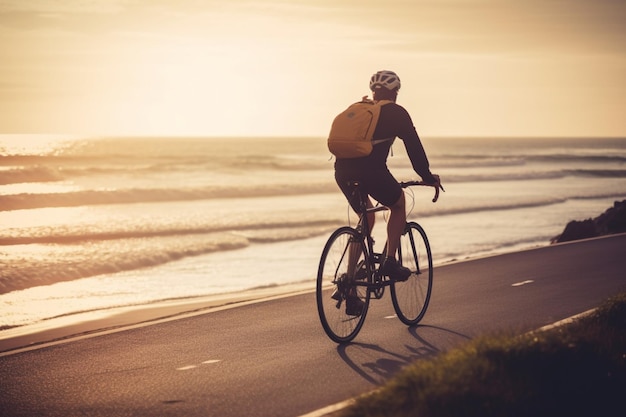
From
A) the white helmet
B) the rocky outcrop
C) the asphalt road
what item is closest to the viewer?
the asphalt road

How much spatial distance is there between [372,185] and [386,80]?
0.93 metres

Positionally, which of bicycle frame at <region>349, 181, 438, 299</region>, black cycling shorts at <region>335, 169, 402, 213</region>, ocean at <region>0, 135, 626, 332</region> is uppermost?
black cycling shorts at <region>335, 169, 402, 213</region>

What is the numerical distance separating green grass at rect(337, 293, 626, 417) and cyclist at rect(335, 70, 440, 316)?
1873 mm

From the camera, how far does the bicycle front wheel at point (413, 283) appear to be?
7.68 metres

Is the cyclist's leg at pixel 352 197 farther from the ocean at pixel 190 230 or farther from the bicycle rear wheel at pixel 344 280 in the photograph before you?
the ocean at pixel 190 230

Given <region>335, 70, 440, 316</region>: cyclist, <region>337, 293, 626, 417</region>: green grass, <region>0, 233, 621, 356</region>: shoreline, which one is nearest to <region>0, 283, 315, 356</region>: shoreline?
<region>0, 233, 621, 356</region>: shoreline

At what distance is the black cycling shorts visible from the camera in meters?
6.87

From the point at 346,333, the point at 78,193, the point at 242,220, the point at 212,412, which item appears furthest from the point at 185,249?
the point at 78,193

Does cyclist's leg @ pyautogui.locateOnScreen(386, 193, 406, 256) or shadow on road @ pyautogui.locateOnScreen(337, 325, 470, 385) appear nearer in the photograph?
shadow on road @ pyautogui.locateOnScreen(337, 325, 470, 385)

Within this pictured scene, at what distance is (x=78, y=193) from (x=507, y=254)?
3086 centimetres

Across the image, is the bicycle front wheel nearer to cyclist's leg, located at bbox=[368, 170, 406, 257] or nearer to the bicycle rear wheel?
cyclist's leg, located at bbox=[368, 170, 406, 257]

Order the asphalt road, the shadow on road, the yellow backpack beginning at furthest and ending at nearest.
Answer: the yellow backpack → the shadow on road → the asphalt road

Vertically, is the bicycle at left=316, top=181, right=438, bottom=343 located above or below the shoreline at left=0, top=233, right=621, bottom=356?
above

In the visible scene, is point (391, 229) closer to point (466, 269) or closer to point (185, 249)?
point (466, 269)
